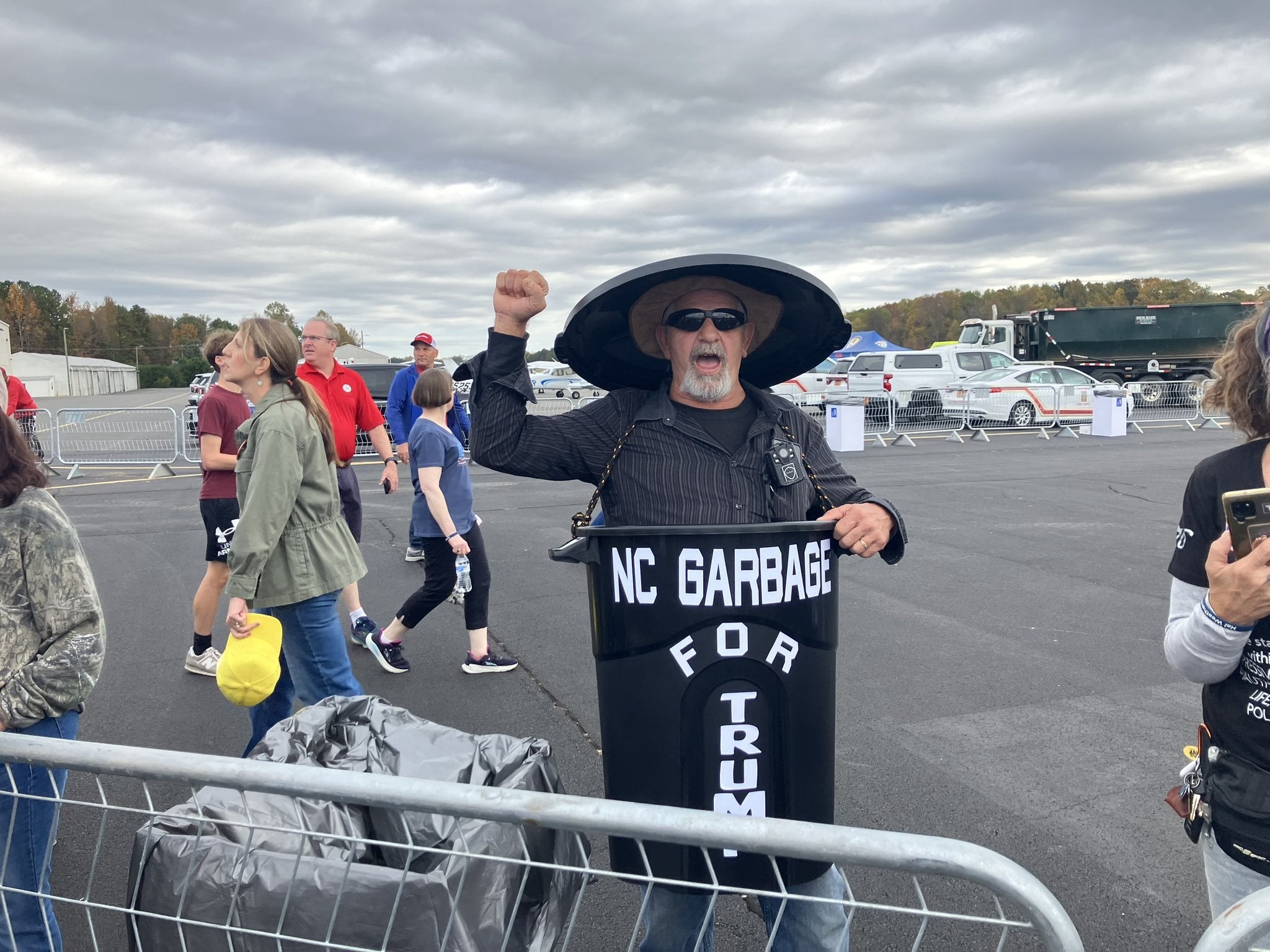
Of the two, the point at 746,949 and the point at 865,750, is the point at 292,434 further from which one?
the point at 865,750

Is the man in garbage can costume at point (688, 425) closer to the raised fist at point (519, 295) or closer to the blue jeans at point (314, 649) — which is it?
the raised fist at point (519, 295)

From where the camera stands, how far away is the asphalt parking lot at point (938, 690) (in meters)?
2.94

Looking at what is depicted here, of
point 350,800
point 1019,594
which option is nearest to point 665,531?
point 350,800

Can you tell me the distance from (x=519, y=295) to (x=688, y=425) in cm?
49

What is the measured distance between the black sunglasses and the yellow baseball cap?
1730mm

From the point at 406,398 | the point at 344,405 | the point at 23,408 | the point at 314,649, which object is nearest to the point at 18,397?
the point at 23,408

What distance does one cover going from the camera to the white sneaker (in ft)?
15.9

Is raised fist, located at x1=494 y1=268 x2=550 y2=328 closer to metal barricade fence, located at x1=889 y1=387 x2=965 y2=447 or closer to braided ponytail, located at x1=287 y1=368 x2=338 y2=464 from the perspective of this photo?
braided ponytail, located at x1=287 y1=368 x2=338 y2=464

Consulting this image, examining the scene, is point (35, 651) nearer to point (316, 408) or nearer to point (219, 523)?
point (316, 408)

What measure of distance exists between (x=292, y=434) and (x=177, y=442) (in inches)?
534

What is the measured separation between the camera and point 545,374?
131 ft

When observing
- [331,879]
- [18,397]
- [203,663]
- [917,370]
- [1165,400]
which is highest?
[917,370]

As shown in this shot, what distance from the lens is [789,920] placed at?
198cm

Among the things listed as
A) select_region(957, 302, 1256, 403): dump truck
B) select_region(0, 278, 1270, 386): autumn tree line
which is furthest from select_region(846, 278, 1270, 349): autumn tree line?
select_region(957, 302, 1256, 403): dump truck
